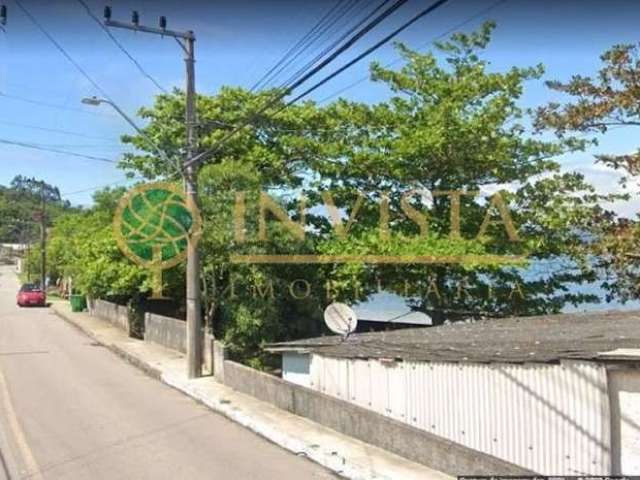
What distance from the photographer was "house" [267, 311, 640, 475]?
798cm

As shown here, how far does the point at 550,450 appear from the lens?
345 inches

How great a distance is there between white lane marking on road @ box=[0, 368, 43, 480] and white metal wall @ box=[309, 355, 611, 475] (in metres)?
5.65

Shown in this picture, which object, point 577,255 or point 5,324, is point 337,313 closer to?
point 577,255

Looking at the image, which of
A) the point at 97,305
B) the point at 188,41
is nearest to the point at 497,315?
the point at 188,41

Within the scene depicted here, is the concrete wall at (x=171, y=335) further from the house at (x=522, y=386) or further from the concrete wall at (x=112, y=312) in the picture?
the house at (x=522, y=386)

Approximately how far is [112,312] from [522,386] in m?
26.7

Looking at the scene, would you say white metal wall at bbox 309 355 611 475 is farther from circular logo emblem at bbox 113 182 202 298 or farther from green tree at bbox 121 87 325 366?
circular logo emblem at bbox 113 182 202 298

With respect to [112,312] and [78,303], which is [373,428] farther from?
[78,303]

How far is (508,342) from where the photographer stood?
35.4 ft

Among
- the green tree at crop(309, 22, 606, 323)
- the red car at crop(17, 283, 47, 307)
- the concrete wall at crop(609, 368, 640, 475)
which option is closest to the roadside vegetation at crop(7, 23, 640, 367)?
the green tree at crop(309, 22, 606, 323)

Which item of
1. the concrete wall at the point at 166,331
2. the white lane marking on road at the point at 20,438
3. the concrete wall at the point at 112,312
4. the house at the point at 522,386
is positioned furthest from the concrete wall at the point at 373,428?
the concrete wall at the point at 112,312

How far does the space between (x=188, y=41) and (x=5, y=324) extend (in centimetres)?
2134

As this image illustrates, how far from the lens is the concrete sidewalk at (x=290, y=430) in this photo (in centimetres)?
938

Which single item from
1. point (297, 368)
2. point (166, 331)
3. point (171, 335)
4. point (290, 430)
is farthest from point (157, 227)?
point (290, 430)
